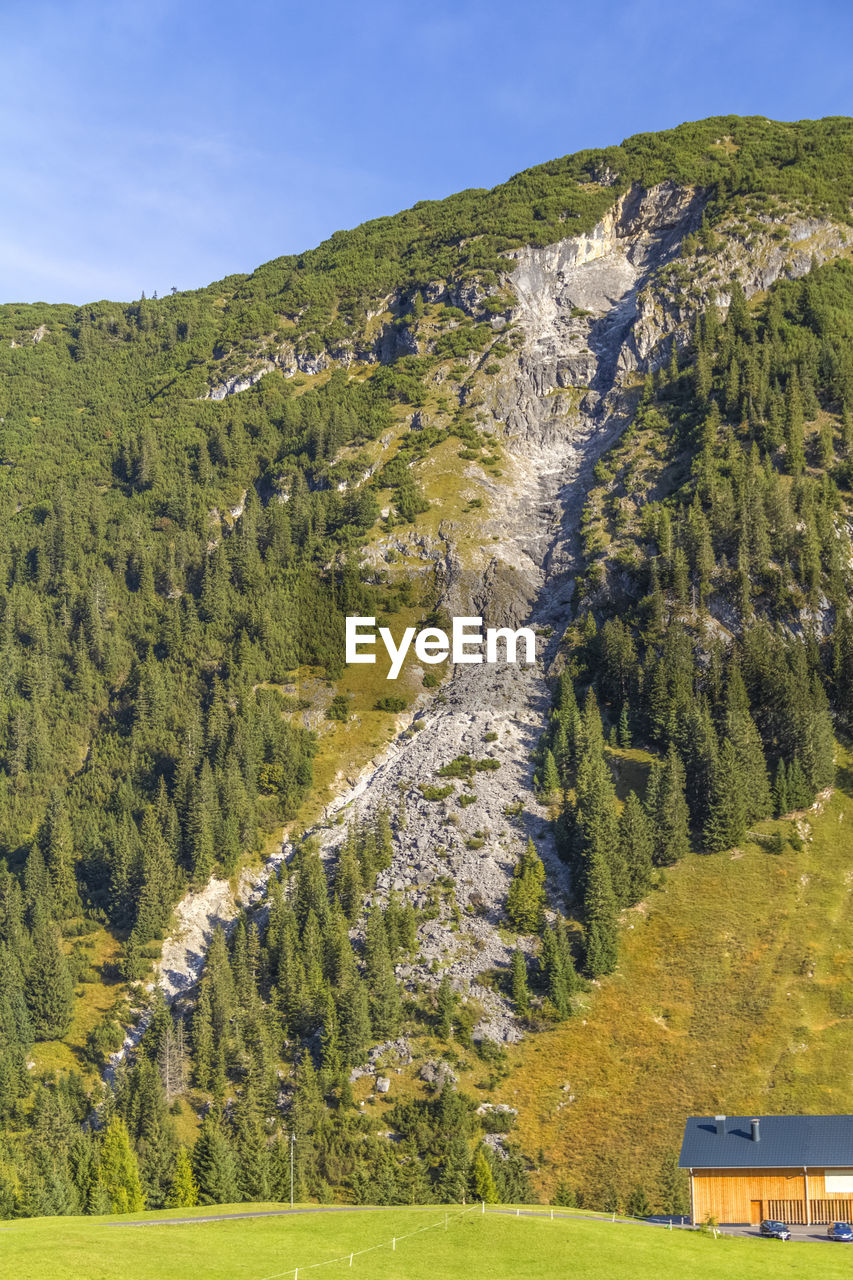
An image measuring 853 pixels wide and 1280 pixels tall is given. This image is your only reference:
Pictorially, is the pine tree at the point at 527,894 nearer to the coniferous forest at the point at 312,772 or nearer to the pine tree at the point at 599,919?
the coniferous forest at the point at 312,772

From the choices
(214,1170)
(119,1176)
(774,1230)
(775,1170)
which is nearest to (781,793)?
(775,1170)

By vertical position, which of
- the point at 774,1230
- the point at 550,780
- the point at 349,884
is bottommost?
the point at 774,1230

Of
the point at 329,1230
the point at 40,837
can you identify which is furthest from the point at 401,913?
the point at 329,1230

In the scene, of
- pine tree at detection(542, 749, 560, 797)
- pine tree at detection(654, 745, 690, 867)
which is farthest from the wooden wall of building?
pine tree at detection(542, 749, 560, 797)

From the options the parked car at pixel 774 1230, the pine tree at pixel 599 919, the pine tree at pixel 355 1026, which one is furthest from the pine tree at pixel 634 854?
the parked car at pixel 774 1230

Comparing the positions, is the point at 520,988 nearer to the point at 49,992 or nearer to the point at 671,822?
the point at 671,822

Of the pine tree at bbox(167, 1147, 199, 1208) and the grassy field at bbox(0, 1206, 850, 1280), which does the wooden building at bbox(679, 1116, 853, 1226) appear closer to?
the grassy field at bbox(0, 1206, 850, 1280)

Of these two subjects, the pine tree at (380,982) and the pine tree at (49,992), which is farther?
the pine tree at (49,992)
